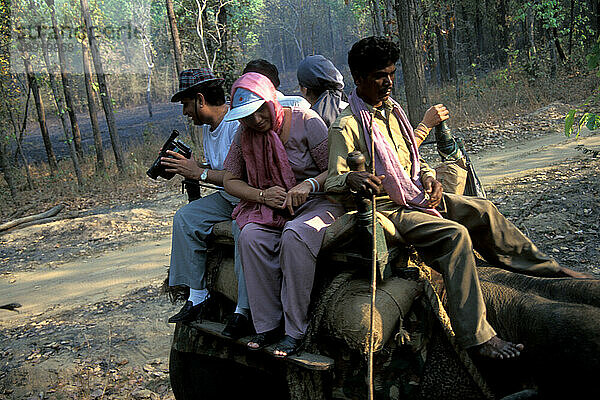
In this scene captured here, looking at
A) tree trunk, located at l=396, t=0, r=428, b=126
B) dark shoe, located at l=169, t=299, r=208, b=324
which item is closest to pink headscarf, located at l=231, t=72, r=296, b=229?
dark shoe, located at l=169, t=299, r=208, b=324

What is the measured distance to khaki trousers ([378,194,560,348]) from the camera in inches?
90.9

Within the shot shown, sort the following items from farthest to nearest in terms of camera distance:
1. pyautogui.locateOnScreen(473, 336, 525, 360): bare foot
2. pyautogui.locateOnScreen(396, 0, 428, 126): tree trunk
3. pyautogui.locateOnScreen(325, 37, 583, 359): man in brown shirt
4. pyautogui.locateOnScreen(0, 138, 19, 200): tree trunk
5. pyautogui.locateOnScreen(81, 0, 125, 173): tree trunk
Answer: pyautogui.locateOnScreen(81, 0, 125, 173): tree trunk < pyautogui.locateOnScreen(0, 138, 19, 200): tree trunk < pyautogui.locateOnScreen(396, 0, 428, 126): tree trunk < pyautogui.locateOnScreen(325, 37, 583, 359): man in brown shirt < pyautogui.locateOnScreen(473, 336, 525, 360): bare foot

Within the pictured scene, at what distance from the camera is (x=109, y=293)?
7109 millimetres

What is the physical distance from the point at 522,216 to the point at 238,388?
176 inches

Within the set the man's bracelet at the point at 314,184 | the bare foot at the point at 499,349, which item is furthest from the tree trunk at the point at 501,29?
the bare foot at the point at 499,349

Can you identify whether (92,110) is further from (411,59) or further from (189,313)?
(189,313)

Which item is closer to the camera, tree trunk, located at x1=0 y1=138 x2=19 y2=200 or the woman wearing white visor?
the woman wearing white visor

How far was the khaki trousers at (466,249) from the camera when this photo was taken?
2.31 metres

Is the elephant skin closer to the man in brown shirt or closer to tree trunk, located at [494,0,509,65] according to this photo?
the man in brown shirt

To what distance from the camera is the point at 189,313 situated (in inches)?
131

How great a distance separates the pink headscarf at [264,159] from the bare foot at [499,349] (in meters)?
1.28

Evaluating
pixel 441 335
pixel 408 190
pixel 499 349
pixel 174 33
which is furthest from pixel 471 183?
pixel 174 33

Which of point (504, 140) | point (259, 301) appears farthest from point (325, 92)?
point (504, 140)

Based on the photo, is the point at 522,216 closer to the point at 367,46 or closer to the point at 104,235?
the point at 367,46
